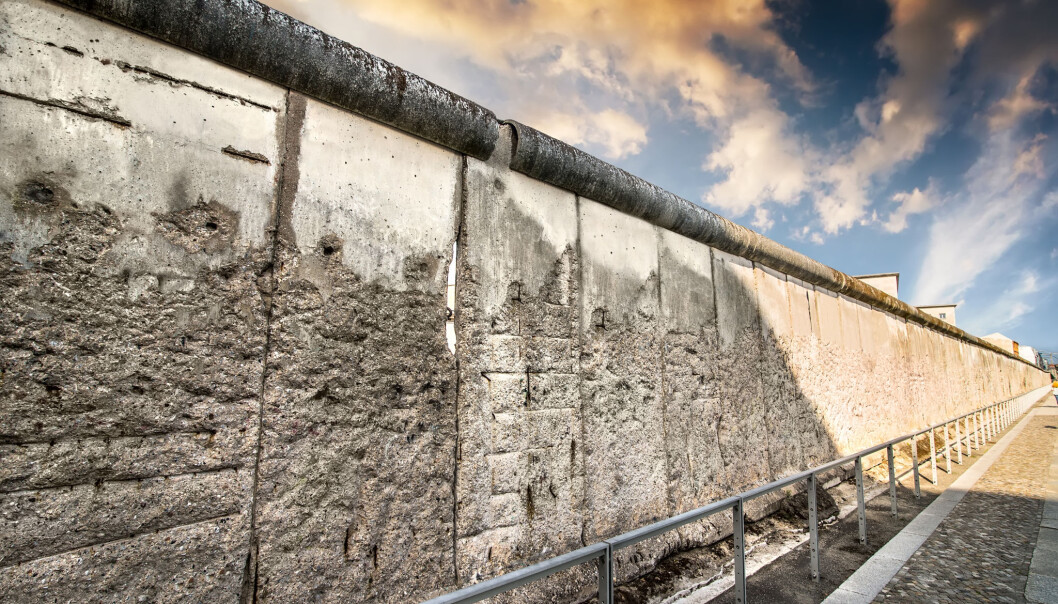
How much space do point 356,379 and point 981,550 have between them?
15.1 ft

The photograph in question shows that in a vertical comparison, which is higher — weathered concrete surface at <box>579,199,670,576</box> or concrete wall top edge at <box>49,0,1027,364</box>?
concrete wall top edge at <box>49,0,1027,364</box>

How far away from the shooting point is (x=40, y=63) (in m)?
1.52

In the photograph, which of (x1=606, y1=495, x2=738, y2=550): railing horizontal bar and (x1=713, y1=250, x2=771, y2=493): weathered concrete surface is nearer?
(x1=606, y1=495, x2=738, y2=550): railing horizontal bar

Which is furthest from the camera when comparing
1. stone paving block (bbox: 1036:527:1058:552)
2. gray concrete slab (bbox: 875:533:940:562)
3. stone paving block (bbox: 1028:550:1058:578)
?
stone paving block (bbox: 1036:527:1058:552)

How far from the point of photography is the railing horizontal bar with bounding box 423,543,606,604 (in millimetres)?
1282

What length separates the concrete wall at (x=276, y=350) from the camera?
1.46 metres

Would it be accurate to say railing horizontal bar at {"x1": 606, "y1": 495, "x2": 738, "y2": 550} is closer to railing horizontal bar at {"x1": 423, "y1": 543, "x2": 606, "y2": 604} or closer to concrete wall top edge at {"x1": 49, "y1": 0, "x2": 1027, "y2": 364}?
railing horizontal bar at {"x1": 423, "y1": 543, "x2": 606, "y2": 604}

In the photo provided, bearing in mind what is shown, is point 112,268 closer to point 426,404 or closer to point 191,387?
point 191,387

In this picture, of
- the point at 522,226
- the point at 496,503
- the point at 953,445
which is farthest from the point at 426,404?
the point at 953,445

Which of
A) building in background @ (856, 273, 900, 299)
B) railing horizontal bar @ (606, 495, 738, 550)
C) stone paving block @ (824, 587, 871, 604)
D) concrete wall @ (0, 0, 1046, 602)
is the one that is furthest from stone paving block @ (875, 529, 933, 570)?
building in background @ (856, 273, 900, 299)

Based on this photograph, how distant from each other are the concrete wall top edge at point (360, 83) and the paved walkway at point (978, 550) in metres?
2.74

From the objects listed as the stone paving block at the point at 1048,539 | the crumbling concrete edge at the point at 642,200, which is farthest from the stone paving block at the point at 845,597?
the crumbling concrete edge at the point at 642,200

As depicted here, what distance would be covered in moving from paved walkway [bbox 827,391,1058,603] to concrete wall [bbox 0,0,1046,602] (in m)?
1.54

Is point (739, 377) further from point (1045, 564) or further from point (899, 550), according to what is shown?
point (1045, 564)
